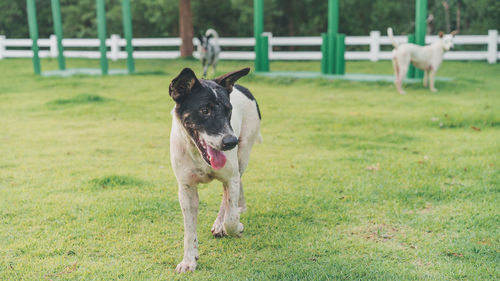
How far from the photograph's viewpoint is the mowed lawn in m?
3.43

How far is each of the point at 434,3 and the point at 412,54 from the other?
67.5ft

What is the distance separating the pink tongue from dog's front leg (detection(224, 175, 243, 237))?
364 mm

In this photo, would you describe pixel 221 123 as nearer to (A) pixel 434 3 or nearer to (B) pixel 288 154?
(B) pixel 288 154

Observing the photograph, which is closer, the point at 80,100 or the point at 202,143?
the point at 202,143

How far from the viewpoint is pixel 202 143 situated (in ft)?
10.3

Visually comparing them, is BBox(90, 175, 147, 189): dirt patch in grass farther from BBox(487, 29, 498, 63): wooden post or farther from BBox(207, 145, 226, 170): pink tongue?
BBox(487, 29, 498, 63): wooden post

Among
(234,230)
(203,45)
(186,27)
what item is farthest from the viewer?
(186,27)

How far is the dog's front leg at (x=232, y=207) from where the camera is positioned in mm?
3537

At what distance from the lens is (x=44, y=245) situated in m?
3.74

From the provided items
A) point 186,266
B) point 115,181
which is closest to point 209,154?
point 186,266

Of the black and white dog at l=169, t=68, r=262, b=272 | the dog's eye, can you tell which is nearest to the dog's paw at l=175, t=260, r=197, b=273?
the black and white dog at l=169, t=68, r=262, b=272

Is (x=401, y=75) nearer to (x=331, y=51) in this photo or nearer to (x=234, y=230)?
(x=331, y=51)

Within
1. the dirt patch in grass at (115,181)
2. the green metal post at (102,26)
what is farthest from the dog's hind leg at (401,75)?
the green metal post at (102,26)

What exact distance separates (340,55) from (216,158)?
1210cm
